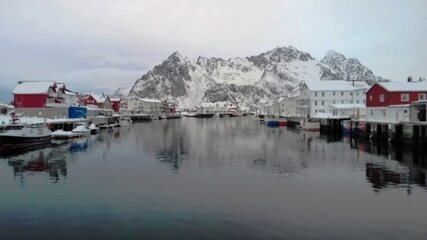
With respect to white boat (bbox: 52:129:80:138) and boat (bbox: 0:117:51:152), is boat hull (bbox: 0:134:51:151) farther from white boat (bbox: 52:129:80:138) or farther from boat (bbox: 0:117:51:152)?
white boat (bbox: 52:129:80:138)

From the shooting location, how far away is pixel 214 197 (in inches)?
944

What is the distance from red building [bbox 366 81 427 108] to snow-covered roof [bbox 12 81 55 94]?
2476 inches

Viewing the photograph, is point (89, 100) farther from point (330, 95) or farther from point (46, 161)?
point (46, 161)

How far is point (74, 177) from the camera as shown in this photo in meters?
30.9

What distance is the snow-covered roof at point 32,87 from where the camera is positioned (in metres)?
82.0

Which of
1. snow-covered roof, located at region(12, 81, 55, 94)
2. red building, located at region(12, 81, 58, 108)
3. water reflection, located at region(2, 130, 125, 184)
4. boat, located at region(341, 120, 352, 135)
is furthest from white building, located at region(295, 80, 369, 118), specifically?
water reflection, located at region(2, 130, 125, 184)

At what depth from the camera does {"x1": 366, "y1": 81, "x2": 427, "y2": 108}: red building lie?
62.0m

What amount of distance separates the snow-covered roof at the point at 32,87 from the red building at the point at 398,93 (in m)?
62.9

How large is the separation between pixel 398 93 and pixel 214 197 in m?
48.3

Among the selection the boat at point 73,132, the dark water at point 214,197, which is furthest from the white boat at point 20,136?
the dark water at point 214,197

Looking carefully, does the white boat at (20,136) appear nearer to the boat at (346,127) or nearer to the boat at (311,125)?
the boat at (346,127)

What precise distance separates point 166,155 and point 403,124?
3129cm

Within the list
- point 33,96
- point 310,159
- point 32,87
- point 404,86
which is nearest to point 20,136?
point 33,96

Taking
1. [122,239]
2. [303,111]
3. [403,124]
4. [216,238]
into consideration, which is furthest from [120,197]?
[303,111]
